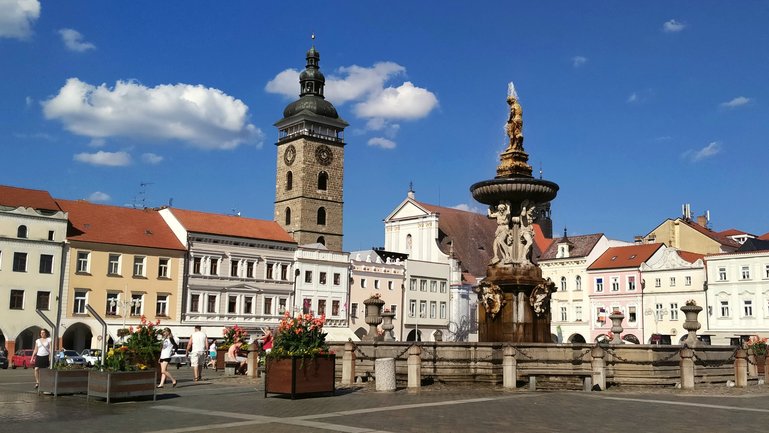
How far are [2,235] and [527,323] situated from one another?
116 ft

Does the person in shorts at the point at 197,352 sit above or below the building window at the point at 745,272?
below

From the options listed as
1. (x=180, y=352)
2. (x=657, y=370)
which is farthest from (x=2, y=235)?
(x=657, y=370)

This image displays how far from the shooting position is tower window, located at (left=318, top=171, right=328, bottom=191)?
3556 inches

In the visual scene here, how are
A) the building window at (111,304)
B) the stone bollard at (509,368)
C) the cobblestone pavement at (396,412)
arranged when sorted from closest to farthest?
the cobblestone pavement at (396,412)
the stone bollard at (509,368)
the building window at (111,304)

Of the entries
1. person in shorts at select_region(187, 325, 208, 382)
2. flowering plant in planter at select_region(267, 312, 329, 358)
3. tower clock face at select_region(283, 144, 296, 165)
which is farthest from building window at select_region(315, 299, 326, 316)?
flowering plant in planter at select_region(267, 312, 329, 358)

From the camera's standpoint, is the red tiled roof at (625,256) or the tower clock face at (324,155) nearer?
the red tiled roof at (625,256)

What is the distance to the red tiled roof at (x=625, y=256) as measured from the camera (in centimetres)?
6612

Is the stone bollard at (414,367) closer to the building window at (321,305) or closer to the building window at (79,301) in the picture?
the building window at (79,301)

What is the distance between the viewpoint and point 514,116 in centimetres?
2603

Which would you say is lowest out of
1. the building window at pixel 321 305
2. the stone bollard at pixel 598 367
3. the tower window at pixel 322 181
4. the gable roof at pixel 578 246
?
the stone bollard at pixel 598 367

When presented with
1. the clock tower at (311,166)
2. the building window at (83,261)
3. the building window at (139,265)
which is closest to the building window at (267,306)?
the building window at (139,265)

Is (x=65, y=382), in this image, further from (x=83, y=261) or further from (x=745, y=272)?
(x=745, y=272)

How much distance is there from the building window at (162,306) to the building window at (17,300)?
8572 mm

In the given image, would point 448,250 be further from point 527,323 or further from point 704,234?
point 527,323
